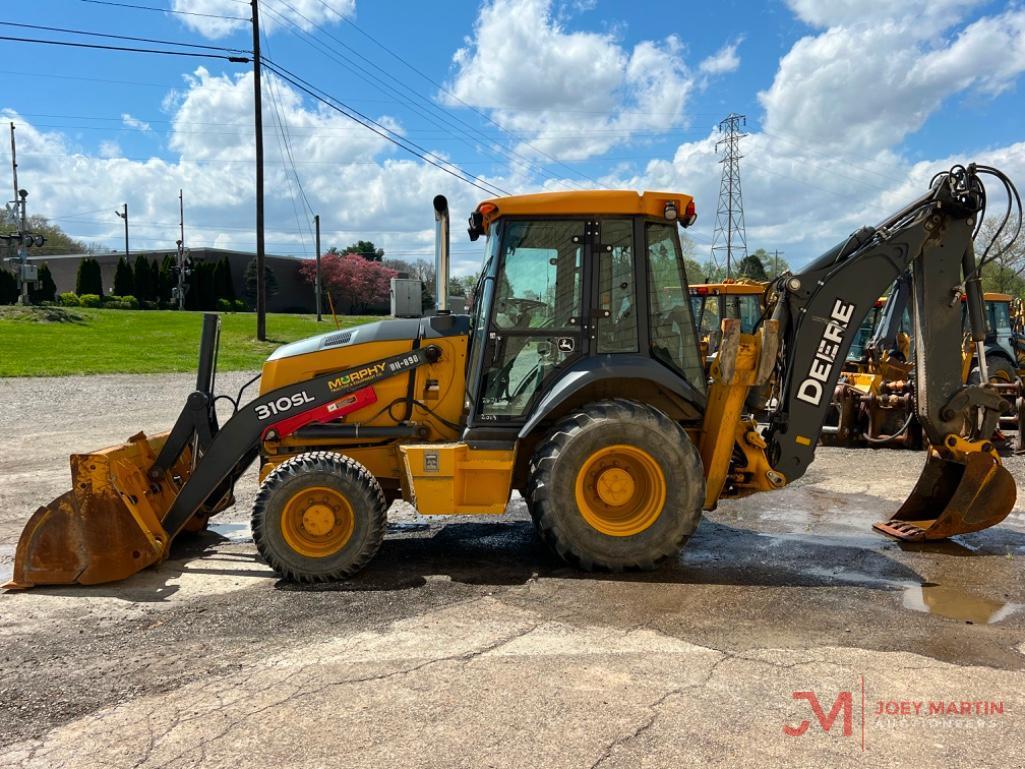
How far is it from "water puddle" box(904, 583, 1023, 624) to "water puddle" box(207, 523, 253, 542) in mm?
4796

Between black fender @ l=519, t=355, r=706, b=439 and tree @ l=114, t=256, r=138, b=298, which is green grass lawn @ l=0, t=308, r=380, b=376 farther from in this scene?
black fender @ l=519, t=355, r=706, b=439

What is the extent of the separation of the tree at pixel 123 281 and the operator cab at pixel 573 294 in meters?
46.7

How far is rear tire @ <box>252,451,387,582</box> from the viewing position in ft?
17.5

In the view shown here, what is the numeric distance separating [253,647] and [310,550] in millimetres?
1110

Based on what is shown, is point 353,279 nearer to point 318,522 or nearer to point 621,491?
point 318,522

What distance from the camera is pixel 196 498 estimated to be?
18.9 feet

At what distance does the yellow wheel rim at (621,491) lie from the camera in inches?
215

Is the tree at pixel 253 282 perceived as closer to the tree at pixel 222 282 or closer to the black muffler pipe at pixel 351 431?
the tree at pixel 222 282

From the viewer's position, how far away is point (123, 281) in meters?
47.0

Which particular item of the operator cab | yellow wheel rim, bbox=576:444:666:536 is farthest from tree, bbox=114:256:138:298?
yellow wheel rim, bbox=576:444:666:536

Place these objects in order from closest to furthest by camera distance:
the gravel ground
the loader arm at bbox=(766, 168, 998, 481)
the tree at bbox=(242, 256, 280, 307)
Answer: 1. the gravel ground
2. the loader arm at bbox=(766, 168, 998, 481)
3. the tree at bbox=(242, 256, 280, 307)

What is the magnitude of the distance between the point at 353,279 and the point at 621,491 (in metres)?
58.9

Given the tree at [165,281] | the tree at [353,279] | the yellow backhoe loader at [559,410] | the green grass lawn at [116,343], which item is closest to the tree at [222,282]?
the tree at [165,281]

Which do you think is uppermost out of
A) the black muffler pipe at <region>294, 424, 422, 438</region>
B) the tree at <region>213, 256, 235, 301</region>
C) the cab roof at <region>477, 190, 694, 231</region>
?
the tree at <region>213, 256, 235, 301</region>
